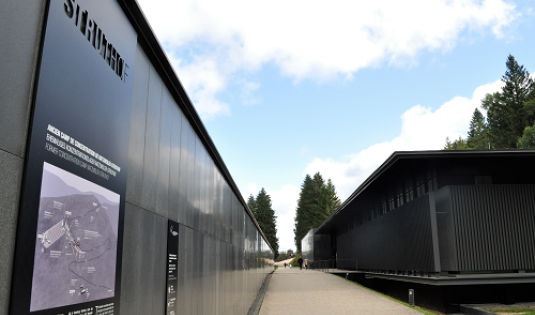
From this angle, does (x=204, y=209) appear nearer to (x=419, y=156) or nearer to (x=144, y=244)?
(x=144, y=244)

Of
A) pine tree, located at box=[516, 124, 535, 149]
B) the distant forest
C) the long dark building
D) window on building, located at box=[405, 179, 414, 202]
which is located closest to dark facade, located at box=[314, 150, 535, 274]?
the long dark building

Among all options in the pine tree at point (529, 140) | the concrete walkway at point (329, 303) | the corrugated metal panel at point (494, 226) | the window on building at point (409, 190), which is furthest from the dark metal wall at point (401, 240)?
the pine tree at point (529, 140)

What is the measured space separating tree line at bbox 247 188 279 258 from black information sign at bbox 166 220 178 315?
103015mm

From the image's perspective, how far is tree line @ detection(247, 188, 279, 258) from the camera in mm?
108562

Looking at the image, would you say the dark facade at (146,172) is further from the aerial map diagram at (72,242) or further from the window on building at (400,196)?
the window on building at (400,196)

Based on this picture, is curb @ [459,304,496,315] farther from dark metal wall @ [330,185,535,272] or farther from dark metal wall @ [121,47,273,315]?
dark metal wall @ [121,47,273,315]

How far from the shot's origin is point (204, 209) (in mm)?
7344

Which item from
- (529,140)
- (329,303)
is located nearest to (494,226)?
(329,303)

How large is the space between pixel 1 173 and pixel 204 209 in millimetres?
5368

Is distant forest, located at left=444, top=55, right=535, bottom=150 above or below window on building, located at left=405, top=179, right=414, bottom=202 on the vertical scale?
above

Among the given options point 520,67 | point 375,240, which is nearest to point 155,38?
point 375,240

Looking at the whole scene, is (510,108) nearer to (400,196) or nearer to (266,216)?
(400,196)

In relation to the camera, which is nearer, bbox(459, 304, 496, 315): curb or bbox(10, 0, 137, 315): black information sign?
bbox(10, 0, 137, 315): black information sign

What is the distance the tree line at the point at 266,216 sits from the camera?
10856 centimetres
